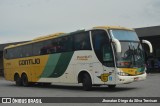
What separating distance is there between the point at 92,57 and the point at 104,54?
0.86m

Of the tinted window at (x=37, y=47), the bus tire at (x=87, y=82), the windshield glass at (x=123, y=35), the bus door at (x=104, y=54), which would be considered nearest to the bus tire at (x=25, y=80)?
the tinted window at (x=37, y=47)

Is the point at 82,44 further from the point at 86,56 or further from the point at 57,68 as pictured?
the point at 57,68

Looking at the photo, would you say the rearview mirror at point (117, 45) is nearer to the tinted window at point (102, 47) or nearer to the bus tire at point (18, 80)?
the tinted window at point (102, 47)

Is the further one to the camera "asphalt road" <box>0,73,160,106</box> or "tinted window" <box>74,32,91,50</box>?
"tinted window" <box>74,32,91,50</box>

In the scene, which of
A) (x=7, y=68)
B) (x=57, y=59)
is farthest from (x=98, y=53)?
(x=7, y=68)

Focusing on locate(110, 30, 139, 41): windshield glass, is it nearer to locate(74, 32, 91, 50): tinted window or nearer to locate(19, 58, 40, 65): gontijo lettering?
locate(74, 32, 91, 50): tinted window

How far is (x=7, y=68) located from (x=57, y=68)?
840cm

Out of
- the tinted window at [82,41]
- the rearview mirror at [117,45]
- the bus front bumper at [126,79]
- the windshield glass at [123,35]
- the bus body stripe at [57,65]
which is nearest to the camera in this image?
the rearview mirror at [117,45]

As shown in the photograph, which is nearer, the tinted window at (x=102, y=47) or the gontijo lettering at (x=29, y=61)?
the tinted window at (x=102, y=47)

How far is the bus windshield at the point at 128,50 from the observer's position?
17.7 m

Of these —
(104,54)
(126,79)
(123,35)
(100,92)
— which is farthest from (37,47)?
(126,79)

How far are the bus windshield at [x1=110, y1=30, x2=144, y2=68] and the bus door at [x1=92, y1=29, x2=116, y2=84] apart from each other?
1.25ft

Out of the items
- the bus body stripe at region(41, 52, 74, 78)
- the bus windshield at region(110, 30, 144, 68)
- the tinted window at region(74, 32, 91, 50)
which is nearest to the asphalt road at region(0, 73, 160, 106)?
the bus body stripe at region(41, 52, 74, 78)

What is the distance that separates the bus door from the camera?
17.7 m
